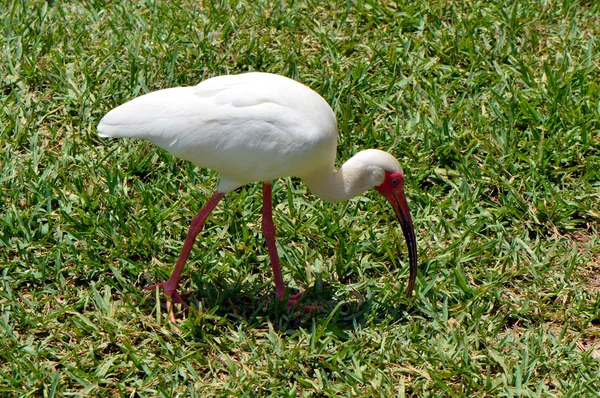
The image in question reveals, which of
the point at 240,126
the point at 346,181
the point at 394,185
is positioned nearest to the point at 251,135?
the point at 240,126

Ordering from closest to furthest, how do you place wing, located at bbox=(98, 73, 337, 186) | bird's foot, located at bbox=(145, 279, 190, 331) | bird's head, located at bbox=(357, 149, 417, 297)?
wing, located at bbox=(98, 73, 337, 186) < bird's head, located at bbox=(357, 149, 417, 297) < bird's foot, located at bbox=(145, 279, 190, 331)

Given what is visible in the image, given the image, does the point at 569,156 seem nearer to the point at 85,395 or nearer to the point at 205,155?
the point at 205,155

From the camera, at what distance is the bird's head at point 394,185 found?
449 cm

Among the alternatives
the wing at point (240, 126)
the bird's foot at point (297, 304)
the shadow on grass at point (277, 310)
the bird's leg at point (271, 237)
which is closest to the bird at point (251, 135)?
the wing at point (240, 126)

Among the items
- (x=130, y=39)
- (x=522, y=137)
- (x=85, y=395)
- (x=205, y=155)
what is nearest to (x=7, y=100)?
(x=130, y=39)

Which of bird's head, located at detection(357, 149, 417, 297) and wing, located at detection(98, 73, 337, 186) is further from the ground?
wing, located at detection(98, 73, 337, 186)

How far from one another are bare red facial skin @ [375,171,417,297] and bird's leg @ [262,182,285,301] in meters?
0.60

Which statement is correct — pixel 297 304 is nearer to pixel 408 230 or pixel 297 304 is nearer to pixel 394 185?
pixel 408 230

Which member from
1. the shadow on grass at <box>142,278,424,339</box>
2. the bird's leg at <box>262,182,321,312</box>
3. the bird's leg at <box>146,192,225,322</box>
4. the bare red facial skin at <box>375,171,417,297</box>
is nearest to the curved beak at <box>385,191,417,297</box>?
the bare red facial skin at <box>375,171,417,297</box>

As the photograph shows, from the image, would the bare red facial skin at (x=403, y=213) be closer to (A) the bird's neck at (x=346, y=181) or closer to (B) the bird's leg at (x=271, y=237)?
(A) the bird's neck at (x=346, y=181)

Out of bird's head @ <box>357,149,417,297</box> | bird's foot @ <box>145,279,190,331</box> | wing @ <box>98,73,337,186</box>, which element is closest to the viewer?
wing @ <box>98,73,337,186</box>

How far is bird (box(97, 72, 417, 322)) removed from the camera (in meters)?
4.26

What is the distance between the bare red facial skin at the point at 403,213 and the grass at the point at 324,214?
0.13m

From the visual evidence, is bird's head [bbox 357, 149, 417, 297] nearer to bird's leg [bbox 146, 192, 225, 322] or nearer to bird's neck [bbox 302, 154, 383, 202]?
bird's neck [bbox 302, 154, 383, 202]
